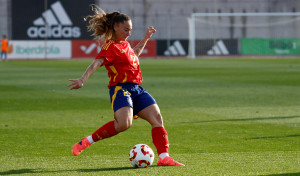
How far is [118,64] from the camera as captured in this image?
6.43m

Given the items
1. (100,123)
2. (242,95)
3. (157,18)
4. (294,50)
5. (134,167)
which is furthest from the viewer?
(157,18)

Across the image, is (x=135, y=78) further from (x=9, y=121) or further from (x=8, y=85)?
(x=8, y=85)

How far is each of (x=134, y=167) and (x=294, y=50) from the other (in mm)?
37794

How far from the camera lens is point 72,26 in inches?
1809

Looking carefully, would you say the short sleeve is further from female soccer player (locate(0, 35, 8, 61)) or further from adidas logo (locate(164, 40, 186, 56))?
adidas logo (locate(164, 40, 186, 56))

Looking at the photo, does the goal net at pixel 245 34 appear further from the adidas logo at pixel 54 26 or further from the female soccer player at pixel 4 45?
the female soccer player at pixel 4 45

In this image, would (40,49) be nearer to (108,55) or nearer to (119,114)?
(108,55)

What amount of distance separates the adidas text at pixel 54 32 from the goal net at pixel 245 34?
8.63m

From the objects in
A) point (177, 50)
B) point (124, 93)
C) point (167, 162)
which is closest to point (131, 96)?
point (124, 93)

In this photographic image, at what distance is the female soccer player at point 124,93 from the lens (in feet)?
20.5

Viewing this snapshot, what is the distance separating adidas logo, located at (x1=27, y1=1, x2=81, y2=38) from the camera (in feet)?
147

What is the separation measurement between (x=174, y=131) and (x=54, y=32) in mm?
37398

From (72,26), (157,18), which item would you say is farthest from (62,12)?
(157,18)

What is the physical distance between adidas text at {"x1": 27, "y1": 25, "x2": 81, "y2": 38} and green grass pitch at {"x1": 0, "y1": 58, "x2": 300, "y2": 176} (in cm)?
2853
